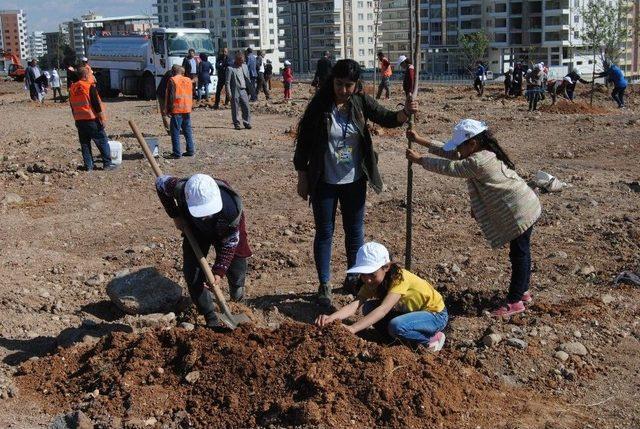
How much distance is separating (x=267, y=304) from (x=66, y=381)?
1.68 meters

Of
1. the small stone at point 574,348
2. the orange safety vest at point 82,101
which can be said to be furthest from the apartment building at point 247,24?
the small stone at point 574,348

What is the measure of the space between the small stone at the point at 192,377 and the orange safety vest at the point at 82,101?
7.91m

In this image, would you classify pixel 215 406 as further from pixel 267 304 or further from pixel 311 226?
pixel 311 226

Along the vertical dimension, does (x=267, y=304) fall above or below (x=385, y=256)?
below

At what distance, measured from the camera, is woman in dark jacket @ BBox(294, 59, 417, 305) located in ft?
18.2

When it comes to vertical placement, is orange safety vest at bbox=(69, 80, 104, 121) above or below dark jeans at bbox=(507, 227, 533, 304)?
above

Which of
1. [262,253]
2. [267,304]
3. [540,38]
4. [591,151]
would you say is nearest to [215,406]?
[267,304]

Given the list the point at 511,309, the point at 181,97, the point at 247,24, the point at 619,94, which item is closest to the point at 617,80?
the point at 619,94

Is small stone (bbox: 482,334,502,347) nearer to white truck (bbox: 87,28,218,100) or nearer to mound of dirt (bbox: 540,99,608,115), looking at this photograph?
mound of dirt (bbox: 540,99,608,115)

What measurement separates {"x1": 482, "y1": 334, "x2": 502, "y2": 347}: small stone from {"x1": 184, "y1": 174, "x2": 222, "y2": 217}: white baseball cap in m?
1.79

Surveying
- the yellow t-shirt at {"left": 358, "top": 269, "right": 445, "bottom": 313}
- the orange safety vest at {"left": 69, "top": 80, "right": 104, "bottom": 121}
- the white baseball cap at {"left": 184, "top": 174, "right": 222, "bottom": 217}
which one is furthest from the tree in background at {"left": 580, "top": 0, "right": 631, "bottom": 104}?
the white baseball cap at {"left": 184, "top": 174, "right": 222, "bottom": 217}

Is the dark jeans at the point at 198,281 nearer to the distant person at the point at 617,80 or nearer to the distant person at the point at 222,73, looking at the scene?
the distant person at the point at 222,73

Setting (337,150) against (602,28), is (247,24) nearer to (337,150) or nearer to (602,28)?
(602,28)

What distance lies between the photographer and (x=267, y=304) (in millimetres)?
6109
